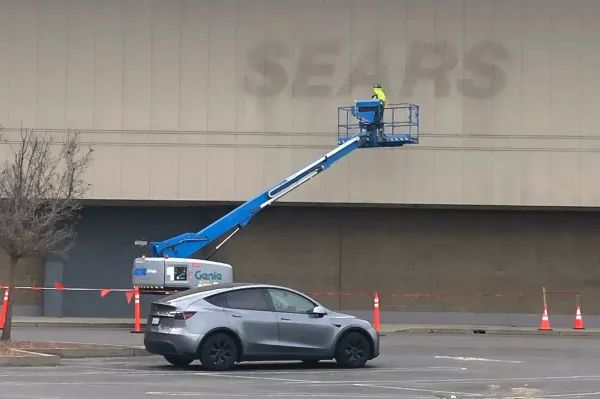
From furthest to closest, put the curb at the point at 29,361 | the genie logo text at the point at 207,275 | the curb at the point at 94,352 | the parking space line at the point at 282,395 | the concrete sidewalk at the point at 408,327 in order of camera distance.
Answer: the concrete sidewalk at the point at 408,327 < the genie logo text at the point at 207,275 < the curb at the point at 94,352 < the curb at the point at 29,361 < the parking space line at the point at 282,395

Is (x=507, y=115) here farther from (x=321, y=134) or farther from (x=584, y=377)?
(x=584, y=377)

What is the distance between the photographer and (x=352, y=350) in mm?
17875

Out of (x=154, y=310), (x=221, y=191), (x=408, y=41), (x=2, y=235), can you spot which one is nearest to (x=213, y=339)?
(x=154, y=310)

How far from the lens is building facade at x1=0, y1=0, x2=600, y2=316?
31.1 metres

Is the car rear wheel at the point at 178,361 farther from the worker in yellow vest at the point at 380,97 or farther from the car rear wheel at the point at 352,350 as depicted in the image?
the worker in yellow vest at the point at 380,97

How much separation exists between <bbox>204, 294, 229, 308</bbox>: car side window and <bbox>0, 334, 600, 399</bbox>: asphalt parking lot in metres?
1.12

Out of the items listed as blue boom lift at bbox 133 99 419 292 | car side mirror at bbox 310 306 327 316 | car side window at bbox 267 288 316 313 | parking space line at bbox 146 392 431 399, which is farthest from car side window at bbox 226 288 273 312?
blue boom lift at bbox 133 99 419 292

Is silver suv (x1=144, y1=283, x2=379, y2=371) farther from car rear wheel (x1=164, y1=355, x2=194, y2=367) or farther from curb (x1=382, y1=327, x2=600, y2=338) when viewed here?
curb (x1=382, y1=327, x2=600, y2=338)

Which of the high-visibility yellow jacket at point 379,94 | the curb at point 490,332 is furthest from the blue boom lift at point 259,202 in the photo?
the curb at point 490,332

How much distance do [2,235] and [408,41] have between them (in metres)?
16.0

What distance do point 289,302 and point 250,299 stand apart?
0.74m

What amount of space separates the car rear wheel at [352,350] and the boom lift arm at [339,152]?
1010cm

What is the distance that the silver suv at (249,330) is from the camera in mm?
16516

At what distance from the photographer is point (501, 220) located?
32.4m
